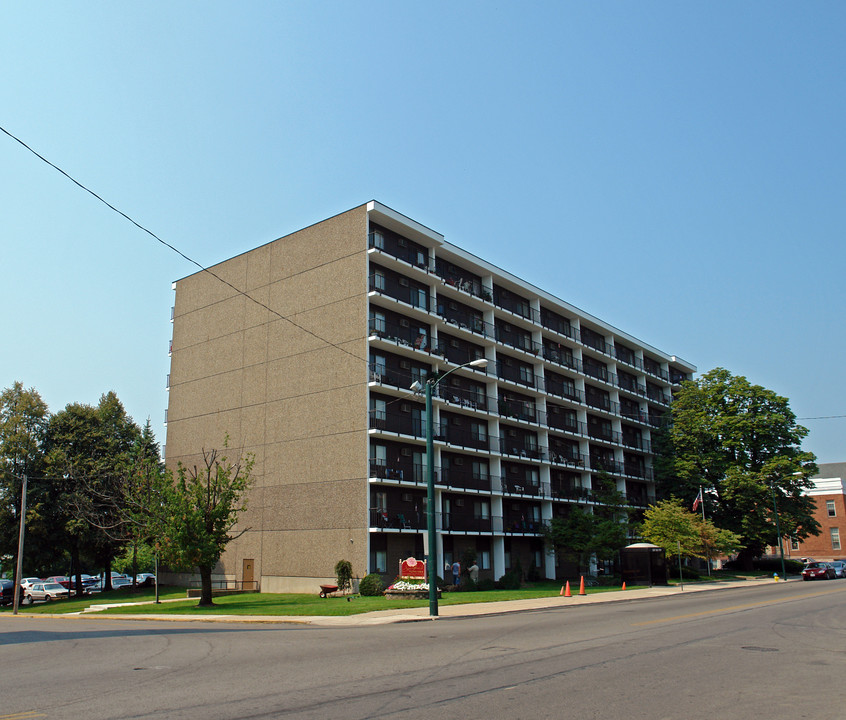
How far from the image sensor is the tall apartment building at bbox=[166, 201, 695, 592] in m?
40.9

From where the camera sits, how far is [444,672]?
10844 mm

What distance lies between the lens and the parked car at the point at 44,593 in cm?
5038

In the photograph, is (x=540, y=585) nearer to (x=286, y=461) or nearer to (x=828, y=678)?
(x=286, y=461)

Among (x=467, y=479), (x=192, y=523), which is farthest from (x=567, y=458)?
(x=192, y=523)

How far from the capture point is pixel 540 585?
47.2 meters

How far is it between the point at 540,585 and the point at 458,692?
131ft

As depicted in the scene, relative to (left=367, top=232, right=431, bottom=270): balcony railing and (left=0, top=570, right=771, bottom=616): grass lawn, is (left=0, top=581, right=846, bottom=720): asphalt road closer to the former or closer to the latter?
(left=0, top=570, right=771, bottom=616): grass lawn

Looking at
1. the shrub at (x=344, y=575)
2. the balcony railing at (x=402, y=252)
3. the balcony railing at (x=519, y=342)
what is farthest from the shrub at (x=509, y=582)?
the balcony railing at (x=402, y=252)

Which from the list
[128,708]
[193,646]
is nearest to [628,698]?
[128,708]

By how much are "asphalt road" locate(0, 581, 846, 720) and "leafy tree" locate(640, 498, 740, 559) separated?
3026 cm

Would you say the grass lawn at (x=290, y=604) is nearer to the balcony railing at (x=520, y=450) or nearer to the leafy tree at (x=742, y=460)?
the balcony railing at (x=520, y=450)

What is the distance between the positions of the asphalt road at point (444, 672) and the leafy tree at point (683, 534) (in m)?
30.3

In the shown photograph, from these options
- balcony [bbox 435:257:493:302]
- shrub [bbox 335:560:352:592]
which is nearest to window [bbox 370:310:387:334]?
balcony [bbox 435:257:493:302]

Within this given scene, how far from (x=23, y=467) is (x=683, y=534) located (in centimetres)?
4700
